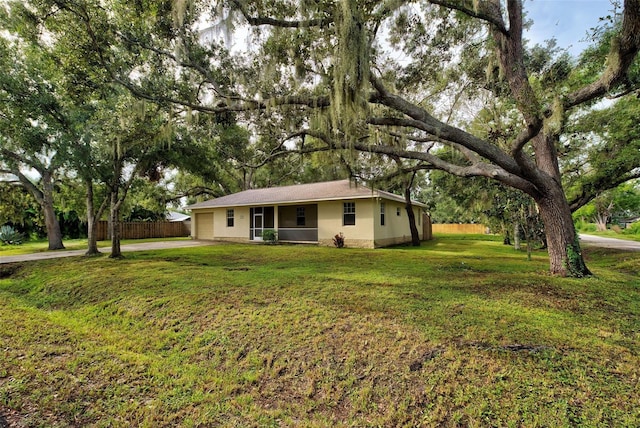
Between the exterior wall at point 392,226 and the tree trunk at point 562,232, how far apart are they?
7829 mm

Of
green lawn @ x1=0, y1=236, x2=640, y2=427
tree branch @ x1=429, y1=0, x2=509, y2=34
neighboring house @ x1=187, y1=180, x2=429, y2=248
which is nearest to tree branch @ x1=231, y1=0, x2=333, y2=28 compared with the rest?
tree branch @ x1=429, y1=0, x2=509, y2=34

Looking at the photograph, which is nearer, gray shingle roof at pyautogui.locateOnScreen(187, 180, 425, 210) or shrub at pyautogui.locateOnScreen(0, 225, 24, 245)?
gray shingle roof at pyautogui.locateOnScreen(187, 180, 425, 210)

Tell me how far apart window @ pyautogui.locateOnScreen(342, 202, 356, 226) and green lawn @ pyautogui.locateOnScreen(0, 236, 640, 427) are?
27.5ft

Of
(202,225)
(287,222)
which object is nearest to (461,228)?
(287,222)

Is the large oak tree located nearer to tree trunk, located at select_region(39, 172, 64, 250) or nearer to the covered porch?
the covered porch

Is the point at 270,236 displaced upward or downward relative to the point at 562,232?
downward

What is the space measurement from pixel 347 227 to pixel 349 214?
655 millimetres

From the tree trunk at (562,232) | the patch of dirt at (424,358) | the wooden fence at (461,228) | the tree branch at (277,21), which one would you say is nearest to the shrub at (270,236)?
the tree branch at (277,21)

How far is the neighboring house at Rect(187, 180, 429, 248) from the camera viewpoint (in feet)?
46.0

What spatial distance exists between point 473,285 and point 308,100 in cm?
505

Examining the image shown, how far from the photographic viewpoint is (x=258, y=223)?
17.8 m


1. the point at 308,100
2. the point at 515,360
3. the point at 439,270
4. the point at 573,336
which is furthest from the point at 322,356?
the point at 439,270

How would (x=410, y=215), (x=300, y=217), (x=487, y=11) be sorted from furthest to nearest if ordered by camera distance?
1. (x=300, y=217)
2. (x=410, y=215)
3. (x=487, y=11)

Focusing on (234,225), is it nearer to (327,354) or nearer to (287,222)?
(287,222)
